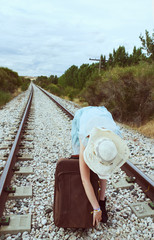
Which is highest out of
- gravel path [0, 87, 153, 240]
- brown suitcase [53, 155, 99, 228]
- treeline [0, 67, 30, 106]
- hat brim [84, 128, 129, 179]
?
treeline [0, 67, 30, 106]

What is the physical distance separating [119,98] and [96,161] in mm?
7695

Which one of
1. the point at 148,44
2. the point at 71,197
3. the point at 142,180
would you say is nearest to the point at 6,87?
the point at 148,44

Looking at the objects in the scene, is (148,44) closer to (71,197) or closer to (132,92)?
Answer: (132,92)

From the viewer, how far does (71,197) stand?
220cm

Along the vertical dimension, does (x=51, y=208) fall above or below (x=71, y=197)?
below

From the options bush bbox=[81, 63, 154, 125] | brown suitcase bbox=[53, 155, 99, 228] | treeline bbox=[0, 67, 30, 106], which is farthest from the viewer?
treeline bbox=[0, 67, 30, 106]

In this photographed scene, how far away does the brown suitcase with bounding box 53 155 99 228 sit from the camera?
216cm

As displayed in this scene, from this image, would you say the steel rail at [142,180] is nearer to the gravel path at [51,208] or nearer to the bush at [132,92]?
the gravel path at [51,208]

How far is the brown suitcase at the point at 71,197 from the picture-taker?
216 centimetres

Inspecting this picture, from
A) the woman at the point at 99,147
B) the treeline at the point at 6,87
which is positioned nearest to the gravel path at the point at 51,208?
the woman at the point at 99,147

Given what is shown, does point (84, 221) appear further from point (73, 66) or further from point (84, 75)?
point (73, 66)

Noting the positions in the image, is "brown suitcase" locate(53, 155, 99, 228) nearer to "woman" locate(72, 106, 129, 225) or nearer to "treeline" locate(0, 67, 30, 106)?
"woman" locate(72, 106, 129, 225)

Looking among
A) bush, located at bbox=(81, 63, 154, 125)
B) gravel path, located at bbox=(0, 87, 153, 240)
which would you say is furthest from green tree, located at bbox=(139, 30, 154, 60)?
gravel path, located at bbox=(0, 87, 153, 240)

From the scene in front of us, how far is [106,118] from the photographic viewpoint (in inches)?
77.3
